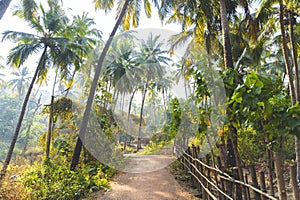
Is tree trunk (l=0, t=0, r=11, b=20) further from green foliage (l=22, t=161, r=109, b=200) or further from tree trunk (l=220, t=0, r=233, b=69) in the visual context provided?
tree trunk (l=220, t=0, r=233, b=69)

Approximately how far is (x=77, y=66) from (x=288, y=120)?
35.7ft

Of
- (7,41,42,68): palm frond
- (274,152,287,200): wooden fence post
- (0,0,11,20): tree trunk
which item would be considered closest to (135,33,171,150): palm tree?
(7,41,42,68): palm frond

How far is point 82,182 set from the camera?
679cm

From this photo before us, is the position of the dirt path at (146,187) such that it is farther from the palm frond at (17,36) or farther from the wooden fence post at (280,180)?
the palm frond at (17,36)

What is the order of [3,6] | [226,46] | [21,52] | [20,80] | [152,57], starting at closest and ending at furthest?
[3,6] < [226,46] < [21,52] < [152,57] < [20,80]

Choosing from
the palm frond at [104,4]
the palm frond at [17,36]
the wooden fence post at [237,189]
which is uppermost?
the palm frond at [104,4]

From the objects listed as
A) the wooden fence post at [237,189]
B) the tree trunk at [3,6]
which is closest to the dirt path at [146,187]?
the wooden fence post at [237,189]

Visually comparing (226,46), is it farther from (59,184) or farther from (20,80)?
(20,80)

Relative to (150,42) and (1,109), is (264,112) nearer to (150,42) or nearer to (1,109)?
(150,42)

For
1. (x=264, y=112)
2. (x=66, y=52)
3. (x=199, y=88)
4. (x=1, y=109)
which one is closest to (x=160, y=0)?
(x=66, y=52)

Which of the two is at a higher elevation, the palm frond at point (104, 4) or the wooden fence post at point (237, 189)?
the palm frond at point (104, 4)

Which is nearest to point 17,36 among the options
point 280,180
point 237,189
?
point 237,189

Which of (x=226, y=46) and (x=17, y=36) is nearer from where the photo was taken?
(x=226, y=46)

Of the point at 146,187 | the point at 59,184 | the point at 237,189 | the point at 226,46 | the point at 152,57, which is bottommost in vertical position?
the point at 146,187
